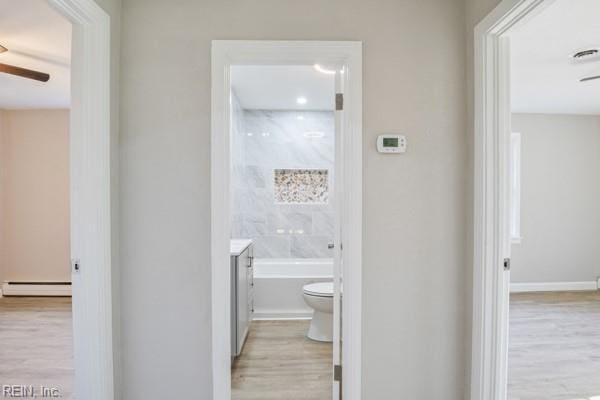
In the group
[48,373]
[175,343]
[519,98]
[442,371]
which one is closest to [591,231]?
[519,98]

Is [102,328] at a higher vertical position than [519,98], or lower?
lower

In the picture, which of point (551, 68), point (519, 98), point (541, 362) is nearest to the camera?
point (541, 362)

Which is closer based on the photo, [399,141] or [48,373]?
[399,141]

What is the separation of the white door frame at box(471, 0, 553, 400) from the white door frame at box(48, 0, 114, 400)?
1886 mm

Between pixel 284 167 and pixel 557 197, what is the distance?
365 cm

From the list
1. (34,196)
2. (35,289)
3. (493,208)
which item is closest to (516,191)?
(493,208)

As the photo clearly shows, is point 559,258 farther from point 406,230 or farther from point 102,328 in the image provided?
point 102,328

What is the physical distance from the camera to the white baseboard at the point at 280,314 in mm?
3898

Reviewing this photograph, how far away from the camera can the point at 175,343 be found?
201 centimetres

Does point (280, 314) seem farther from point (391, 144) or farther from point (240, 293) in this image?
point (391, 144)

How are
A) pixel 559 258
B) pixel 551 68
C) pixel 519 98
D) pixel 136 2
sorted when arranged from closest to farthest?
pixel 136 2
pixel 551 68
pixel 519 98
pixel 559 258

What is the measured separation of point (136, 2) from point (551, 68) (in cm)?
329

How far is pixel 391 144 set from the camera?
2006 mm

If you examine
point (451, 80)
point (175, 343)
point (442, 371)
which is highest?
point (451, 80)
